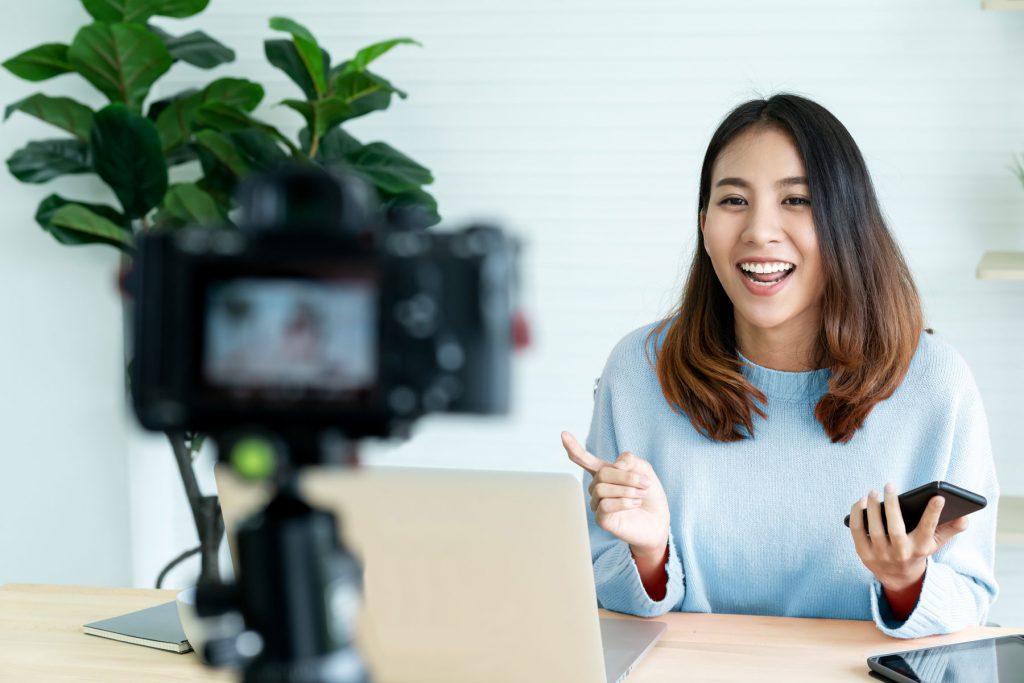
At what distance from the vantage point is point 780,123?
5.79 feet

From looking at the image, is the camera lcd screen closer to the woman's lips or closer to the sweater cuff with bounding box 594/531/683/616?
the sweater cuff with bounding box 594/531/683/616

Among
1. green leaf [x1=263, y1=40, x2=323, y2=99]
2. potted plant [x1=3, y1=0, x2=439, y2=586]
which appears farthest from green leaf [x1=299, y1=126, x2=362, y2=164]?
green leaf [x1=263, y1=40, x2=323, y2=99]

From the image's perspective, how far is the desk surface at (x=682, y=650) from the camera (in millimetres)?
1312

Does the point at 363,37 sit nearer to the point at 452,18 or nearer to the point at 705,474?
the point at 452,18

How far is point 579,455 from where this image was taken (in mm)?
1464

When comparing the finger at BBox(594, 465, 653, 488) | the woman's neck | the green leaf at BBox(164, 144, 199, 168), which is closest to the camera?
the finger at BBox(594, 465, 653, 488)

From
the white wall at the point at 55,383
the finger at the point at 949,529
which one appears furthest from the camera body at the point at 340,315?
the white wall at the point at 55,383

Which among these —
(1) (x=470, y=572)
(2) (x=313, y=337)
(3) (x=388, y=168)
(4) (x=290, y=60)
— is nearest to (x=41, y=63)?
(4) (x=290, y=60)

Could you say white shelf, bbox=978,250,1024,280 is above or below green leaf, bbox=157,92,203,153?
below

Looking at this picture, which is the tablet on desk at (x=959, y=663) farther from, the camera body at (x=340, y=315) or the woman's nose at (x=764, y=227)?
the camera body at (x=340, y=315)

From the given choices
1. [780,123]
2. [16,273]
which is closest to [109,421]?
[16,273]

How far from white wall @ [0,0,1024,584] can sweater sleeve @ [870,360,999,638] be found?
1.27m

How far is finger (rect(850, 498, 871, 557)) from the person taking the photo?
1379 mm

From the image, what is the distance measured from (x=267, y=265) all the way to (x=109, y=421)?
2.90 metres
